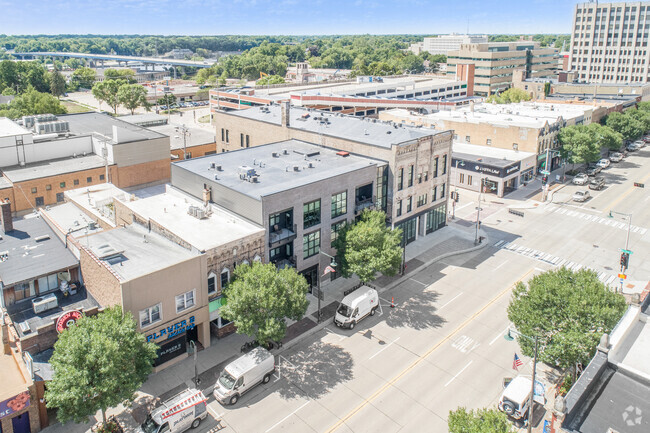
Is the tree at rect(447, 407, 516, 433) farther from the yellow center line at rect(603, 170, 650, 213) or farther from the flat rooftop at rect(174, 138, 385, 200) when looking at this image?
the yellow center line at rect(603, 170, 650, 213)

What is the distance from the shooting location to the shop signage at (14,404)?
30.4 metres

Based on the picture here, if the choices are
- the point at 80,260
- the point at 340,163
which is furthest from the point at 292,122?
the point at 80,260

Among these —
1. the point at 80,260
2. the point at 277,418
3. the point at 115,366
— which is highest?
the point at 80,260

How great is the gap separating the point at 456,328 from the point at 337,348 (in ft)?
36.8

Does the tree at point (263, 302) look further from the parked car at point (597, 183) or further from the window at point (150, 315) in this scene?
the parked car at point (597, 183)

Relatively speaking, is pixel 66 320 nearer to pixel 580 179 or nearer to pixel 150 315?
pixel 150 315

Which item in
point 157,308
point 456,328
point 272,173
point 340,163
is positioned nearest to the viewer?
point 157,308

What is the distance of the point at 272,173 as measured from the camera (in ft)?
171

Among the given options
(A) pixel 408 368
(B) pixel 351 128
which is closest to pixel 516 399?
(A) pixel 408 368

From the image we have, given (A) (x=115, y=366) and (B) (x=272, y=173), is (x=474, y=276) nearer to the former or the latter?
(B) (x=272, y=173)

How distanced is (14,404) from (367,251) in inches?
1145

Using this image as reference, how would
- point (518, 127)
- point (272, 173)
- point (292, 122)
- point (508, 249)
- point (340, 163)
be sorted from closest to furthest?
point (272, 173) → point (340, 163) → point (508, 249) → point (292, 122) → point (518, 127)

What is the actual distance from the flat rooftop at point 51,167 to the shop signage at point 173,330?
4180 cm

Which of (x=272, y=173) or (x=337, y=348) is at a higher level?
(x=272, y=173)
